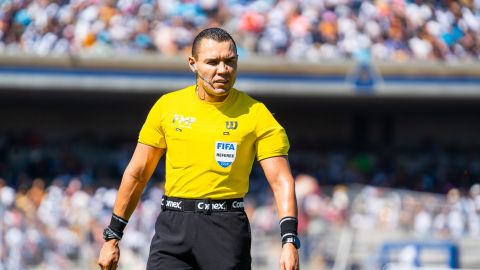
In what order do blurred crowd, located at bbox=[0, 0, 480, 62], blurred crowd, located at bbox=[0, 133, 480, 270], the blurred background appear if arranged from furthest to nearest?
blurred crowd, located at bbox=[0, 0, 480, 62] → the blurred background → blurred crowd, located at bbox=[0, 133, 480, 270]

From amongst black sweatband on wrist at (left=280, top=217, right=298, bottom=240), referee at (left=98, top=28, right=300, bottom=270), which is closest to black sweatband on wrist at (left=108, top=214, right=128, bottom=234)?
referee at (left=98, top=28, right=300, bottom=270)

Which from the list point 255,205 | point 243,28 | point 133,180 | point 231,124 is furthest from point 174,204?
point 243,28

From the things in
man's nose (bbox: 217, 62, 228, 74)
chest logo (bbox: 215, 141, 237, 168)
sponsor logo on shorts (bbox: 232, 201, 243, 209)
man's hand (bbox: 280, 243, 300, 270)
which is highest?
man's nose (bbox: 217, 62, 228, 74)

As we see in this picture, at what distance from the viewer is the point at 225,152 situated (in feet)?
20.5

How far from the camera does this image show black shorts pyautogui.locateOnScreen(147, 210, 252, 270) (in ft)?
20.2

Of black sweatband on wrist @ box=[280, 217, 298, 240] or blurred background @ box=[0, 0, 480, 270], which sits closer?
black sweatband on wrist @ box=[280, 217, 298, 240]

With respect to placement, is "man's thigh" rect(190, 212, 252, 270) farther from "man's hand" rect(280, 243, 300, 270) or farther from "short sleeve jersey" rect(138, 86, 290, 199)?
"man's hand" rect(280, 243, 300, 270)

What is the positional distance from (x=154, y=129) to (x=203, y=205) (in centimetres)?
52

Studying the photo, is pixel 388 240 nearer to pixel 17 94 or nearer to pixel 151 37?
pixel 151 37

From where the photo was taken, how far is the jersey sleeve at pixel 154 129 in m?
6.36

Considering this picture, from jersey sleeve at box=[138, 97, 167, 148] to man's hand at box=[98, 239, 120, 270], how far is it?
0.59 m

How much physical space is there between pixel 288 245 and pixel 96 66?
1520cm

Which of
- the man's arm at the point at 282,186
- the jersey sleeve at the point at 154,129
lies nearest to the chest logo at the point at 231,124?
the man's arm at the point at 282,186

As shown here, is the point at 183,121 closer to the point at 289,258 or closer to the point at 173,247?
the point at 173,247
